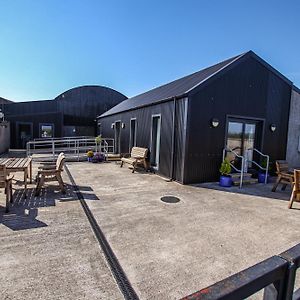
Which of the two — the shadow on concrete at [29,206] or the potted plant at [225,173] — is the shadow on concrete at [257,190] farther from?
the shadow on concrete at [29,206]

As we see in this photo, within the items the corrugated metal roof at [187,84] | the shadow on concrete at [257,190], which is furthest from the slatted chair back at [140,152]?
the shadow on concrete at [257,190]

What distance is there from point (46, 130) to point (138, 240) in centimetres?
1778

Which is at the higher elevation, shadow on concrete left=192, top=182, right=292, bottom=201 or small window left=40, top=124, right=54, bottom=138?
small window left=40, top=124, right=54, bottom=138

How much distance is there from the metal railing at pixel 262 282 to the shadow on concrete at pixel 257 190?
514cm

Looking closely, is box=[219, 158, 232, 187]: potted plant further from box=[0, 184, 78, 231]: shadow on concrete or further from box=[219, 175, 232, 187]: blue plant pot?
box=[0, 184, 78, 231]: shadow on concrete

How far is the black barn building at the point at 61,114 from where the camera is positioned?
17109 millimetres

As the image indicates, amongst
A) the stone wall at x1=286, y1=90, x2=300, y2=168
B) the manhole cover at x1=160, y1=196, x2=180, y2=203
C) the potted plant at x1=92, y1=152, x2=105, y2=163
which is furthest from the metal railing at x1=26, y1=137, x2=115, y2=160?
the stone wall at x1=286, y1=90, x2=300, y2=168

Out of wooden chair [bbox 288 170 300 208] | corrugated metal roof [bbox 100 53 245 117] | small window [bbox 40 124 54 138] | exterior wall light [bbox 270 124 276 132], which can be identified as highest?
corrugated metal roof [bbox 100 53 245 117]

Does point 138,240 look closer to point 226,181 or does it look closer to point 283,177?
point 226,181

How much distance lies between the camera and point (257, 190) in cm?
623

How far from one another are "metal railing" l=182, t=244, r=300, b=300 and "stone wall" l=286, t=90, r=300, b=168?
9.16 metres

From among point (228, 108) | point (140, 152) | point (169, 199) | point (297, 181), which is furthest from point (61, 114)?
point (297, 181)

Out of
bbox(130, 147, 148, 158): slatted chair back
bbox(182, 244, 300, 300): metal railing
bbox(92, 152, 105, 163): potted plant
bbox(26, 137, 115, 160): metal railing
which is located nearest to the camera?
bbox(182, 244, 300, 300): metal railing

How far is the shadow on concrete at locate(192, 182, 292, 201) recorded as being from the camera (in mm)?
5695
